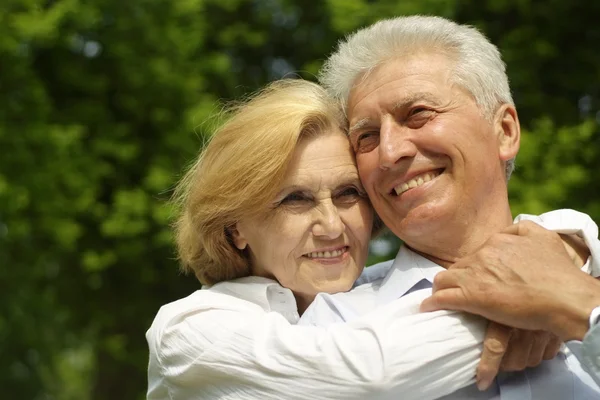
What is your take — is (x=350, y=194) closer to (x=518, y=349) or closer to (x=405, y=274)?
(x=405, y=274)

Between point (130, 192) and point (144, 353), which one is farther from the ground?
point (130, 192)

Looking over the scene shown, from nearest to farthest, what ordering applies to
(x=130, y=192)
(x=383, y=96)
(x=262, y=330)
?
(x=262, y=330), (x=383, y=96), (x=130, y=192)

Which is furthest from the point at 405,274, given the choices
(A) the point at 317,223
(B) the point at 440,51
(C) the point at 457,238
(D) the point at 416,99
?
(B) the point at 440,51

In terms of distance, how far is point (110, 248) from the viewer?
358 inches

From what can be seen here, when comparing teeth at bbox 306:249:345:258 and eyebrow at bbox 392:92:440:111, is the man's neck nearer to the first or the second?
teeth at bbox 306:249:345:258

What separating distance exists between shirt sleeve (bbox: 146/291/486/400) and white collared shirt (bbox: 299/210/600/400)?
3 cm

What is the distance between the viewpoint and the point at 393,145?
2.88m

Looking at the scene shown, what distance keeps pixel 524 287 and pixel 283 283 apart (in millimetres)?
953

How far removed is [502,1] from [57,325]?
6.42 m

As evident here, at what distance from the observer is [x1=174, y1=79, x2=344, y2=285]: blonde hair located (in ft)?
9.68

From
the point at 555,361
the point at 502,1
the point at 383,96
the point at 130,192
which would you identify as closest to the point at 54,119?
the point at 130,192

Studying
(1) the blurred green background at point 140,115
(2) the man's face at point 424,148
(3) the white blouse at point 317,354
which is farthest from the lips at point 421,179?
(1) the blurred green background at point 140,115

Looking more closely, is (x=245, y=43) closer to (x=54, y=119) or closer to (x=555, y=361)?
(x=54, y=119)

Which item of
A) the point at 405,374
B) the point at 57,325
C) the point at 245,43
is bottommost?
the point at 57,325
